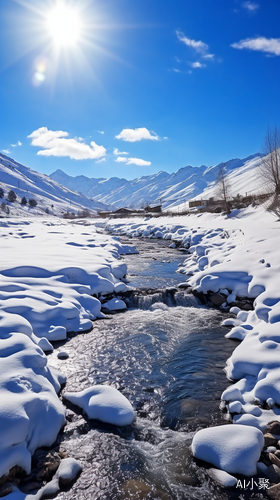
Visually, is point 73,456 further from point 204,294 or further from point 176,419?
point 204,294

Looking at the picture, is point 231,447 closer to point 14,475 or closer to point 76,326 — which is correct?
point 14,475

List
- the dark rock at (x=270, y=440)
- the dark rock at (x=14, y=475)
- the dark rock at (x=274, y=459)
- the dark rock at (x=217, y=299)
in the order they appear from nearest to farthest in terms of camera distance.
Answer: the dark rock at (x=14, y=475), the dark rock at (x=274, y=459), the dark rock at (x=270, y=440), the dark rock at (x=217, y=299)

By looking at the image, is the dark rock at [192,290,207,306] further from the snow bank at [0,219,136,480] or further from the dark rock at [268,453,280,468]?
the dark rock at [268,453,280,468]

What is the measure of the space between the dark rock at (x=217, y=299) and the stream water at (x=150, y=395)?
2.11 ft

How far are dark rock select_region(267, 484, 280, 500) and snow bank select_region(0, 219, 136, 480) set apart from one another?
3755 mm

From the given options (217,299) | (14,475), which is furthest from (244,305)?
(14,475)

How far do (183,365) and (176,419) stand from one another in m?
2.18

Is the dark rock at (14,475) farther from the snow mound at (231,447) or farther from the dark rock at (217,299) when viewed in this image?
the dark rock at (217,299)

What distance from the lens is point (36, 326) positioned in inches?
361

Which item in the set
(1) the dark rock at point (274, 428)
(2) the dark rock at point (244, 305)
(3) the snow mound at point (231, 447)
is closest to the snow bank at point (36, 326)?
(3) the snow mound at point (231, 447)

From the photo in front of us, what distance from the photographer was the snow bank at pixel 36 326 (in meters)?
4.55

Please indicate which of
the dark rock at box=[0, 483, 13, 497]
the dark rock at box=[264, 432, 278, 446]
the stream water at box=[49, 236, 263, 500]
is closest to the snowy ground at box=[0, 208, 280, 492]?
the dark rock at box=[0, 483, 13, 497]

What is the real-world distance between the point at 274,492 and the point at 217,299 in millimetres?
8832

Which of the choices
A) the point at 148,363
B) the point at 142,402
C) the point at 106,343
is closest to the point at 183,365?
the point at 148,363
